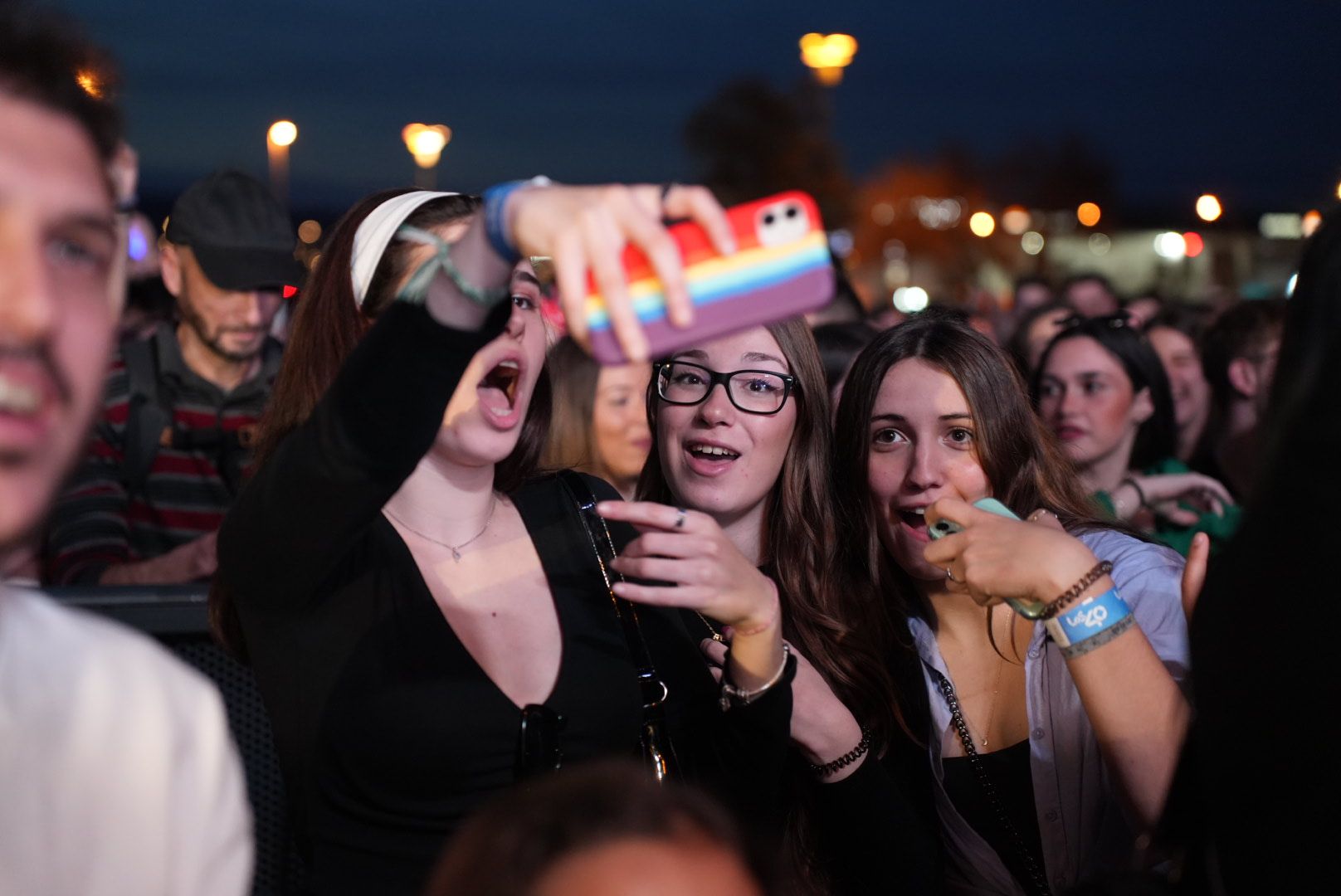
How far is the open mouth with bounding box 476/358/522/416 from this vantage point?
2.61 m

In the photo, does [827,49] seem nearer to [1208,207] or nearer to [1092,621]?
[1208,207]

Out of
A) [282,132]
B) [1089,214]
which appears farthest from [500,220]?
[1089,214]

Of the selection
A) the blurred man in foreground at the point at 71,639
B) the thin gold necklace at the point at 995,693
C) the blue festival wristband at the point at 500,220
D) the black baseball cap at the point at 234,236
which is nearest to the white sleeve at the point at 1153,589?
the thin gold necklace at the point at 995,693

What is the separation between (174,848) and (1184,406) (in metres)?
7.30

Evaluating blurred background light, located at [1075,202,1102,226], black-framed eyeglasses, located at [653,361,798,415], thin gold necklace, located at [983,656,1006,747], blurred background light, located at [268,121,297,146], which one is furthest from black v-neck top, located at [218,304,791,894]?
blurred background light, located at [1075,202,1102,226]

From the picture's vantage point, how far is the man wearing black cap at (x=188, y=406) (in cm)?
421

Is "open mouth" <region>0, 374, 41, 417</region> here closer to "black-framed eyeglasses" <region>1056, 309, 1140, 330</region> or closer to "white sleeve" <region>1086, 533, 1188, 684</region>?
"white sleeve" <region>1086, 533, 1188, 684</region>

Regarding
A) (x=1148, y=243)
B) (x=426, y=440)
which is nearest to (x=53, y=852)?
(x=426, y=440)

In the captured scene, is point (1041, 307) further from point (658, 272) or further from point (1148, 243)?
point (1148, 243)

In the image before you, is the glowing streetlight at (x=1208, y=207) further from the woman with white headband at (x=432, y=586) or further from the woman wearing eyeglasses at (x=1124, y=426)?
the woman with white headband at (x=432, y=586)

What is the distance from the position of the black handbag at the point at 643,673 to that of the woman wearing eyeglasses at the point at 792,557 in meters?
0.12

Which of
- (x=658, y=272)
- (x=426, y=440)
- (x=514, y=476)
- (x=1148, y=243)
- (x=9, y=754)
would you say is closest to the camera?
(x=9, y=754)

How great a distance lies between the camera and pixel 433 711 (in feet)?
7.51

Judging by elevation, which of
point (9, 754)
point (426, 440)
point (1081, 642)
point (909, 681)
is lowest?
point (909, 681)
